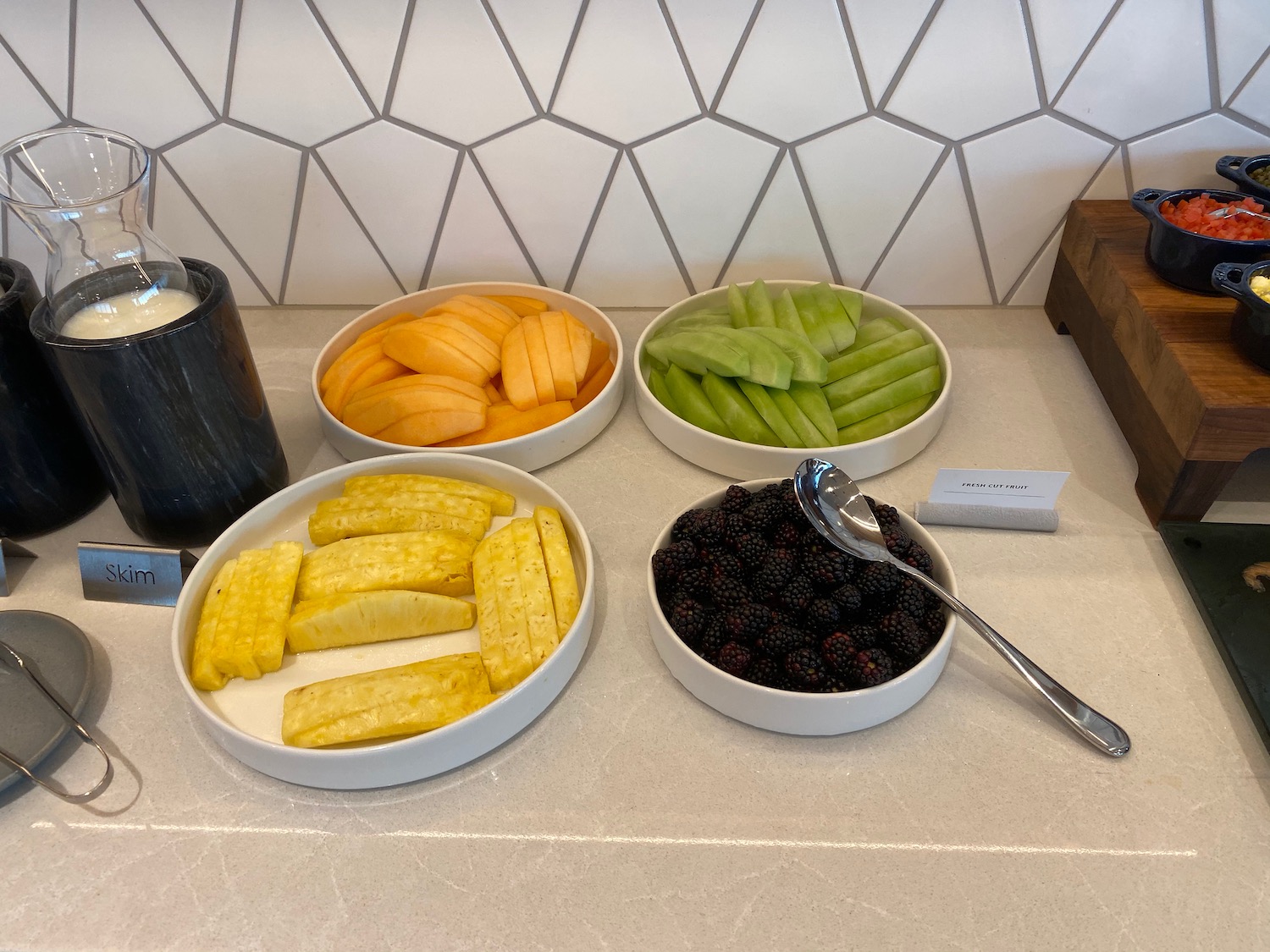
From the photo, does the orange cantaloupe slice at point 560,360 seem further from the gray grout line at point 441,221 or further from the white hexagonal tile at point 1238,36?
the white hexagonal tile at point 1238,36

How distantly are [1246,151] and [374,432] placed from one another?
4.32 feet

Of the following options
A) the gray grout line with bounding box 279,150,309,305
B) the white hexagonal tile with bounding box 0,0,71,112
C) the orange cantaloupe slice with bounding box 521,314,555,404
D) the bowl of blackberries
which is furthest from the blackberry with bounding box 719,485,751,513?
the white hexagonal tile with bounding box 0,0,71,112

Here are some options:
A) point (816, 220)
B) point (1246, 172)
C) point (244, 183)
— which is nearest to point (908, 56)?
point (816, 220)

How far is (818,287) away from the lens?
53.0 inches

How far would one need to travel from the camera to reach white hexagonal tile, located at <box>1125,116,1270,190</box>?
1.24 m

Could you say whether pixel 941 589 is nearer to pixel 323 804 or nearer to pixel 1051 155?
pixel 323 804

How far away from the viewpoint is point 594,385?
1284mm

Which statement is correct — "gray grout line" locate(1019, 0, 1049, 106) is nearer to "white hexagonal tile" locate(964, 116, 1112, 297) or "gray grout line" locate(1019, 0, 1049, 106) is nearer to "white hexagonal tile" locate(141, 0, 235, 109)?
"white hexagonal tile" locate(964, 116, 1112, 297)

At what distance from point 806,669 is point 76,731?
75cm

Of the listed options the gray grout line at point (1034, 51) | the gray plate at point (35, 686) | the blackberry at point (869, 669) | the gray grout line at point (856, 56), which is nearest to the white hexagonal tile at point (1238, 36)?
the gray grout line at point (1034, 51)

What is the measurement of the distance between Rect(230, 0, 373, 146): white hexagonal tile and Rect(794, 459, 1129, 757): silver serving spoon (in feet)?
2.86

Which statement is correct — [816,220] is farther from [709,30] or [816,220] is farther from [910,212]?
[709,30]

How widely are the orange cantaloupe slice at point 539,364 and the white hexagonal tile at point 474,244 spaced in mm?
234

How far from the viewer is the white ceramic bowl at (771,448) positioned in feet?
3.70
